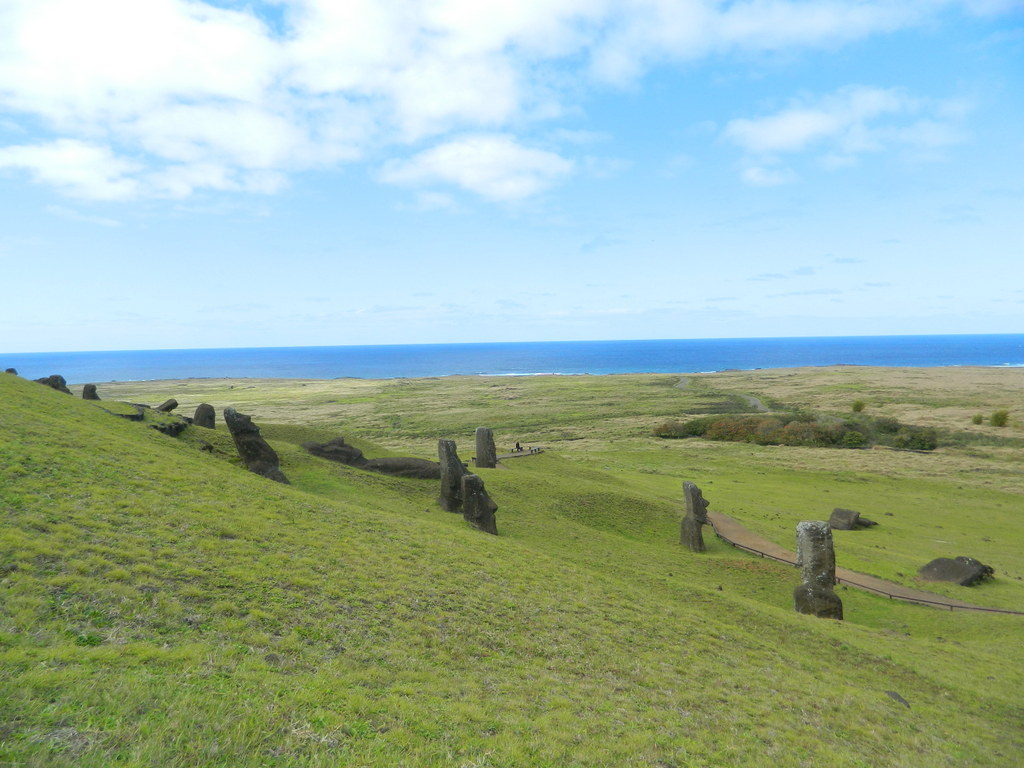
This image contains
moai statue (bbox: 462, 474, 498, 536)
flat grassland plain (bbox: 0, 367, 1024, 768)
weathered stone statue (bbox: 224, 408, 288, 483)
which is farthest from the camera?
weathered stone statue (bbox: 224, 408, 288, 483)

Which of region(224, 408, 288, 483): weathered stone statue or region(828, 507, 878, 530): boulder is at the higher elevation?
region(224, 408, 288, 483): weathered stone statue

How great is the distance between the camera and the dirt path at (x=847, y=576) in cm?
2944

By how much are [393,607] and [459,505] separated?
19208mm

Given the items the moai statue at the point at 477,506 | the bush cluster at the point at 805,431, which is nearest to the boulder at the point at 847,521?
the moai statue at the point at 477,506

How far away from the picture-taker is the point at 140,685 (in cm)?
955

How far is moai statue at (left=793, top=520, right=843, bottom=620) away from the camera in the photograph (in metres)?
27.1

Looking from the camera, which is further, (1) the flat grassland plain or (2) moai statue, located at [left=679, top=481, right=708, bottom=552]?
(2) moai statue, located at [left=679, top=481, right=708, bottom=552]

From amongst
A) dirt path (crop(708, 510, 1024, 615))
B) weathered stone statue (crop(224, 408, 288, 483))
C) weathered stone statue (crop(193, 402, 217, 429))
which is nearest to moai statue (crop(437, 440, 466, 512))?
weathered stone statue (crop(224, 408, 288, 483))

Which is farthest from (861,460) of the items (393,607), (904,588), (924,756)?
(393,607)

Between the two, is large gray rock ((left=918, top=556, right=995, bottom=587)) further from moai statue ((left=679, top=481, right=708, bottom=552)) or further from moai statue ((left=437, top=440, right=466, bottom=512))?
moai statue ((left=437, top=440, right=466, bottom=512))

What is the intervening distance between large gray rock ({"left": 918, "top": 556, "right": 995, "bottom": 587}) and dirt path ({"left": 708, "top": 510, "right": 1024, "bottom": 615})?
8.95 feet

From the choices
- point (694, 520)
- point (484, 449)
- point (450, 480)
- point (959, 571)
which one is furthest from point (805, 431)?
point (450, 480)

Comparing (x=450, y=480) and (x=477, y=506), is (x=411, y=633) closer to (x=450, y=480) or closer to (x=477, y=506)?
(x=477, y=506)

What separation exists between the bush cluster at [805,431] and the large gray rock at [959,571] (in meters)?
54.3
